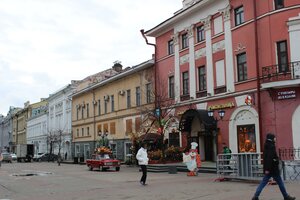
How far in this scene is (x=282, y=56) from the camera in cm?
2412

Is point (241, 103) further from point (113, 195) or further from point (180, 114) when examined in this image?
point (113, 195)

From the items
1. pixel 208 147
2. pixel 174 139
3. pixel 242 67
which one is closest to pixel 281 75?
pixel 242 67

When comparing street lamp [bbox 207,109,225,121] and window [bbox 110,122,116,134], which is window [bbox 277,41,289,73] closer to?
street lamp [bbox 207,109,225,121]

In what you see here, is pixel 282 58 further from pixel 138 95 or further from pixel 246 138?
pixel 138 95

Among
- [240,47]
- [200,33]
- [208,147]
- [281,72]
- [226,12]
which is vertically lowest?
[208,147]

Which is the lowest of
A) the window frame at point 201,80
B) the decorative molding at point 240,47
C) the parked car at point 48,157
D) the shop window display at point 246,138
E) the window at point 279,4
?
the parked car at point 48,157

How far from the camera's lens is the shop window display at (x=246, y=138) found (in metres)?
25.9

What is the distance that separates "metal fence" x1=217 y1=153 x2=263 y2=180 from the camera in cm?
1777

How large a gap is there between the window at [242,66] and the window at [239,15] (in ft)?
6.90

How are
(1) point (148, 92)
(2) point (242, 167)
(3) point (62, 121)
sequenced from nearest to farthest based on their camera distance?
(2) point (242, 167) < (1) point (148, 92) < (3) point (62, 121)

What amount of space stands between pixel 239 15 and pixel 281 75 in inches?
228

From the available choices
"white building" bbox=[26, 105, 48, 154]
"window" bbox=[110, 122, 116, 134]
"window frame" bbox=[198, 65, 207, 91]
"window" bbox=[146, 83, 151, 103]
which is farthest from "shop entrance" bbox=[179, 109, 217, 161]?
"white building" bbox=[26, 105, 48, 154]

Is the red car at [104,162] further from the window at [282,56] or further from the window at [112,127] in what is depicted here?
the window at [282,56]

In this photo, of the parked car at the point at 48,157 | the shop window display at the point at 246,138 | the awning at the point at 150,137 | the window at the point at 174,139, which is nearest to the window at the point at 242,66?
the shop window display at the point at 246,138
